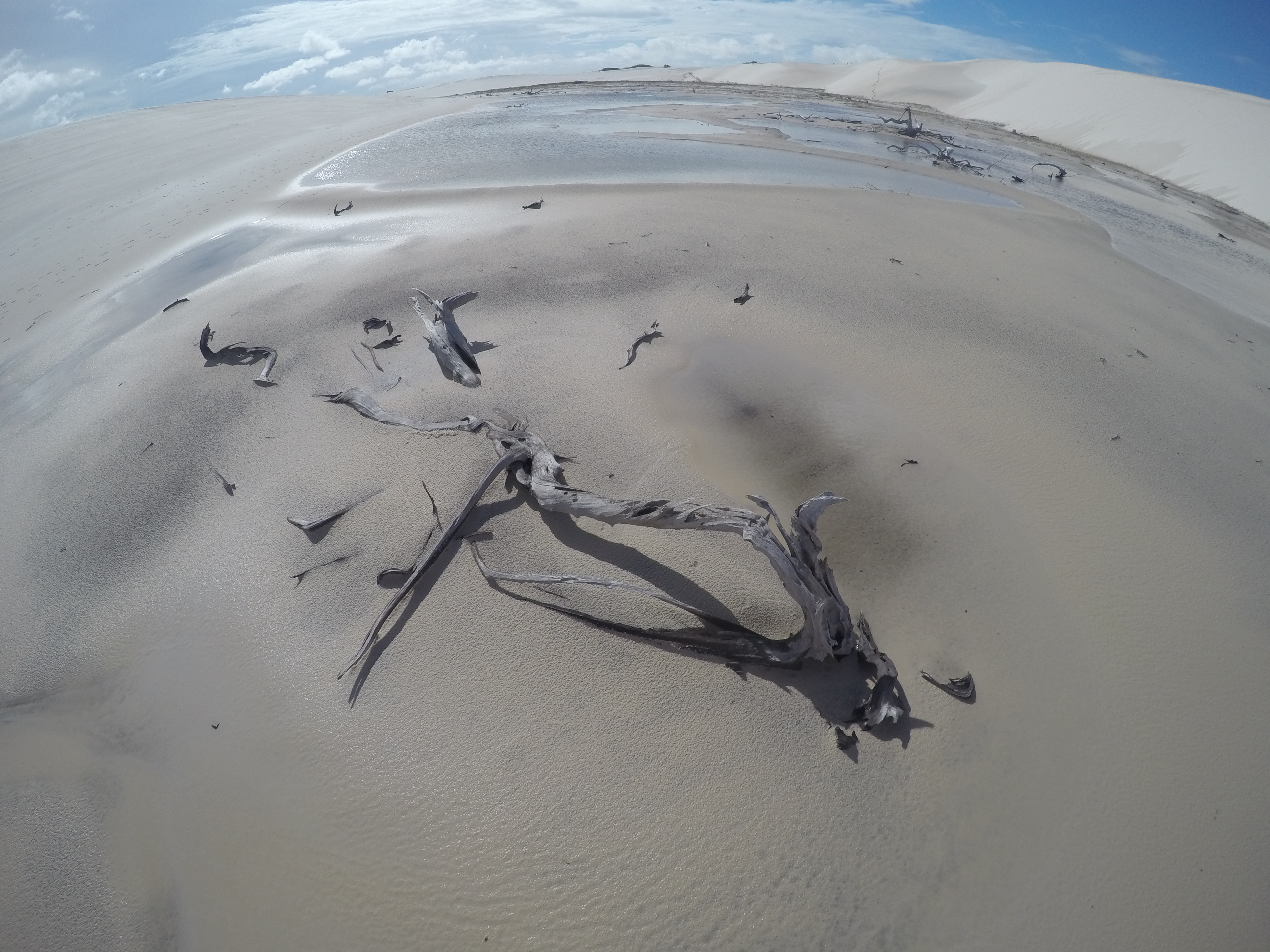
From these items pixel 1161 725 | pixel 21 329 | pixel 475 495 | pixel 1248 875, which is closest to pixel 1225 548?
pixel 1161 725

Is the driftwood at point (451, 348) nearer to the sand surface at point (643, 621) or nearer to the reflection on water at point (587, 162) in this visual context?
the sand surface at point (643, 621)

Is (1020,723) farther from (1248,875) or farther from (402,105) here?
(402,105)

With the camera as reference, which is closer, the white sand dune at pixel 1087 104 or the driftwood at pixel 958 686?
the driftwood at pixel 958 686

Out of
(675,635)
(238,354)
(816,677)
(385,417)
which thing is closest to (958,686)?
(816,677)

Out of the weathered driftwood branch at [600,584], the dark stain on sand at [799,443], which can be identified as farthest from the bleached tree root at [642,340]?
the weathered driftwood branch at [600,584]

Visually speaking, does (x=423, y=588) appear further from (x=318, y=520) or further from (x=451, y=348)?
(x=451, y=348)

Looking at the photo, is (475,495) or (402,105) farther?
(402,105)

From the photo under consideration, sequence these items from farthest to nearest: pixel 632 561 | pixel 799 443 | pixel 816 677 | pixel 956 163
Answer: pixel 956 163 → pixel 799 443 → pixel 632 561 → pixel 816 677
